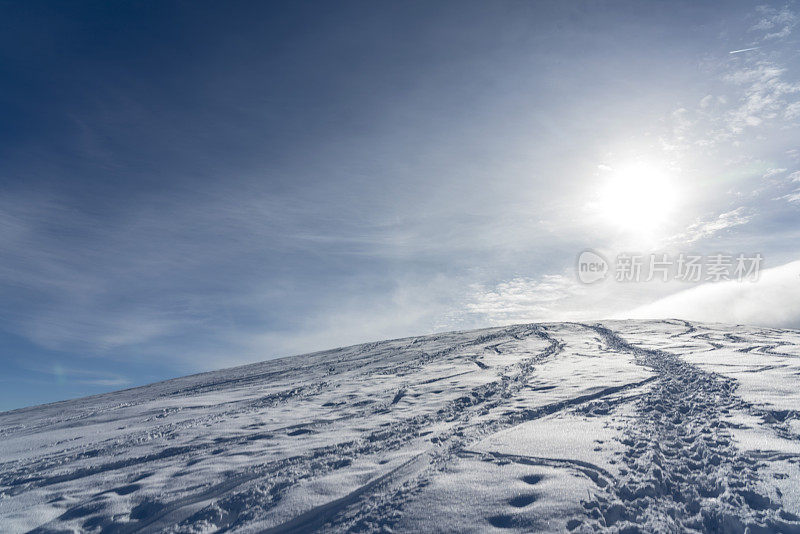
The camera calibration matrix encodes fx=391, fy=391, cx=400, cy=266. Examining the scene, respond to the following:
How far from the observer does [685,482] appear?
175 inches

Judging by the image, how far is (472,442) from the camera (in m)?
6.09

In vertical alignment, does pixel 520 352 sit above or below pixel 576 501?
above

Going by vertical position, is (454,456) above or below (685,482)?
above

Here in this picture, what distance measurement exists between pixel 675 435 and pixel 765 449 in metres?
0.98

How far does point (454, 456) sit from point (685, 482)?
274 cm

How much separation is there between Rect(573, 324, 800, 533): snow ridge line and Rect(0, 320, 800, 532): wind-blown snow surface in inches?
0.8

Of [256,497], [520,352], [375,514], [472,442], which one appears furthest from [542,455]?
[520,352]

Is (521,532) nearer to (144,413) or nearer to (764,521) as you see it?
(764,521)

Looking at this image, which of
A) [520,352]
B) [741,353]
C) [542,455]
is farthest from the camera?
[520,352]

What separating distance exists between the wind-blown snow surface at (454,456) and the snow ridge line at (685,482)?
0.8 inches

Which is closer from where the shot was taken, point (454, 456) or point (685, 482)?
point (685, 482)

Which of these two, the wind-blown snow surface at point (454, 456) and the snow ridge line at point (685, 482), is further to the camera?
the wind-blown snow surface at point (454, 456)

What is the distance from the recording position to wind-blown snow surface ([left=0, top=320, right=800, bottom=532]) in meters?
4.18

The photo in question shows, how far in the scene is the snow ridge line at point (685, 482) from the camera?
12.4 feet
